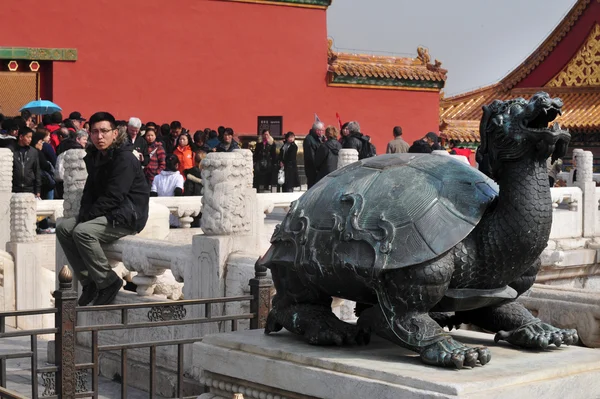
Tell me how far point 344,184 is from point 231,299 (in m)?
1.67

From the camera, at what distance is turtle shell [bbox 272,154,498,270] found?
3941 mm

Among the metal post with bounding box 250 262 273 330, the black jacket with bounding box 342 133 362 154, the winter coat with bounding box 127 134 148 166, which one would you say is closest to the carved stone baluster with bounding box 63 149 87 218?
the metal post with bounding box 250 262 273 330

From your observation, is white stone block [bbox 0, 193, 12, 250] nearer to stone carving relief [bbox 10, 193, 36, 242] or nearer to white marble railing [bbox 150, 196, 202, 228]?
stone carving relief [bbox 10, 193, 36, 242]

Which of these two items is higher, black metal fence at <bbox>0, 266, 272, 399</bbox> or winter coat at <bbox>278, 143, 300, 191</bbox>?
winter coat at <bbox>278, 143, 300, 191</bbox>

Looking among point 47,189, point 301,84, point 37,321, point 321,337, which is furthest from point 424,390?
point 301,84

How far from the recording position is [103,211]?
7.86 meters

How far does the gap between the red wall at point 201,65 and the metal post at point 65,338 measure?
1229 centimetres

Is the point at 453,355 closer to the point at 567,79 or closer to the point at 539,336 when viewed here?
the point at 539,336

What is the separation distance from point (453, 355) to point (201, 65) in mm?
15977

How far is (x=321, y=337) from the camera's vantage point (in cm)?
422

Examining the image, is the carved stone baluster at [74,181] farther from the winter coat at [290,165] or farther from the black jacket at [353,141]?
the winter coat at [290,165]

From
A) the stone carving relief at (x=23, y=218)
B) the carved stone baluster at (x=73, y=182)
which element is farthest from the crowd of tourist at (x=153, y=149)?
the carved stone baluster at (x=73, y=182)

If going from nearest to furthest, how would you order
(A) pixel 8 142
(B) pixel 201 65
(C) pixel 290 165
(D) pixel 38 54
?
(A) pixel 8 142, (C) pixel 290 165, (D) pixel 38 54, (B) pixel 201 65

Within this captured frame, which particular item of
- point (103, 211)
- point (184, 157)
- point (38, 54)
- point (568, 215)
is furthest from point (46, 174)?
point (568, 215)
